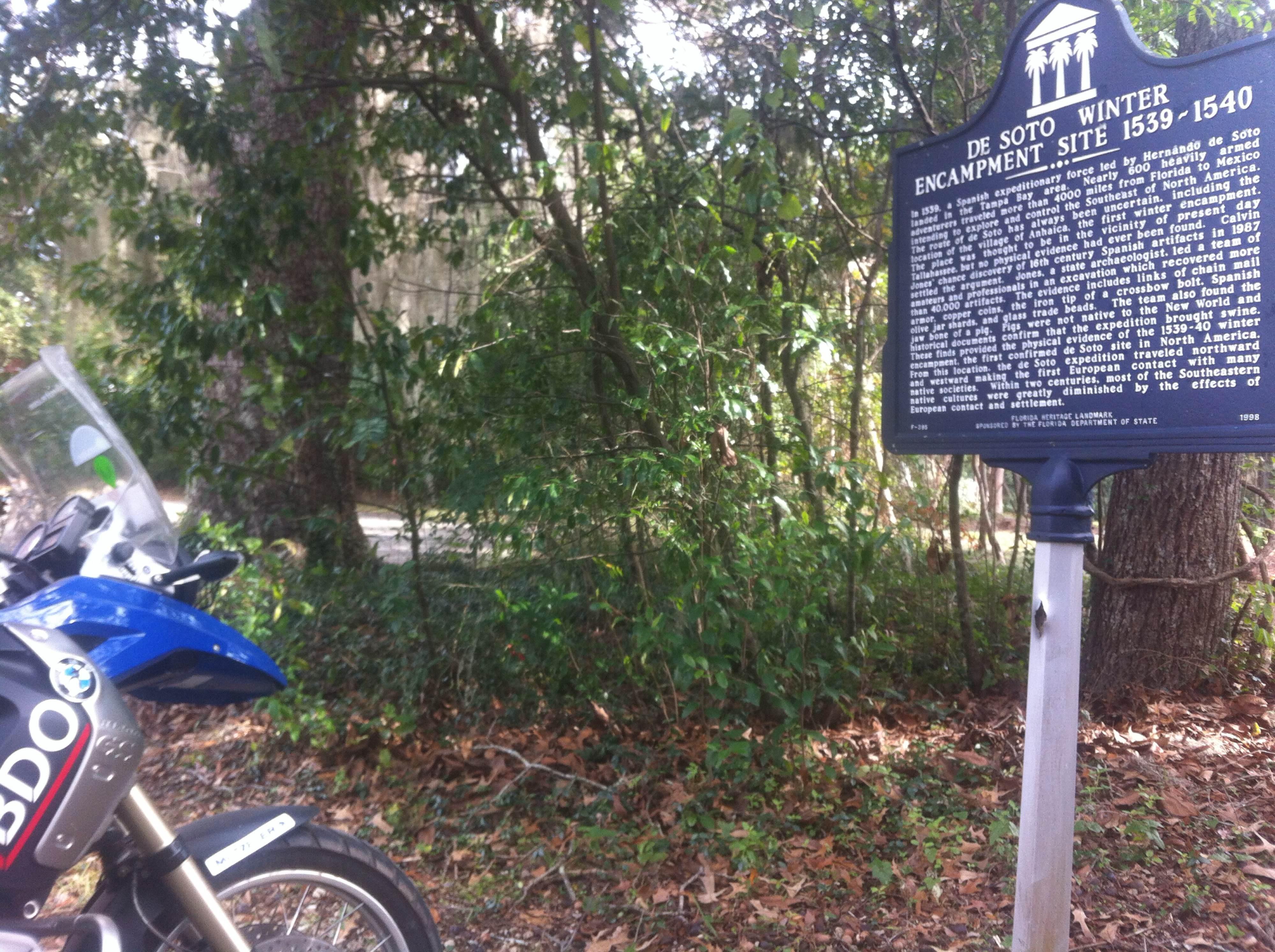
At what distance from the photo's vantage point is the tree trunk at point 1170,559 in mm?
5086

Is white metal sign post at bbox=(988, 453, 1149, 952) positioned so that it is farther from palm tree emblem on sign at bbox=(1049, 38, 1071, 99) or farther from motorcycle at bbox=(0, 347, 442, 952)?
motorcycle at bbox=(0, 347, 442, 952)

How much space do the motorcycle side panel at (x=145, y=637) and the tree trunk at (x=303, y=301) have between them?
2811 mm

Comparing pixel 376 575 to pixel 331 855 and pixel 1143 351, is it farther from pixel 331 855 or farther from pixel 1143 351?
pixel 1143 351

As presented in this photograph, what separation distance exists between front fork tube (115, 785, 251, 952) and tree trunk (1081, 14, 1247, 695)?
453 centimetres

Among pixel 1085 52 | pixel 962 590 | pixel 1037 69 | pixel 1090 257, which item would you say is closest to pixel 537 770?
pixel 962 590

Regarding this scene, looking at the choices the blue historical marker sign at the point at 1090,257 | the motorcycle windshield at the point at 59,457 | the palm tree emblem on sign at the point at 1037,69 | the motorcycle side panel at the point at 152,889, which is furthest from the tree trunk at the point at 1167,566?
the motorcycle windshield at the point at 59,457

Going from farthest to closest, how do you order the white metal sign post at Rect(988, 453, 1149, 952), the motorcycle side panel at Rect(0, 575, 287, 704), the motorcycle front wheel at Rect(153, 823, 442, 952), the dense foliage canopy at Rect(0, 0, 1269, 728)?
1. the dense foliage canopy at Rect(0, 0, 1269, 728)
2. the white metal sign post at Rect(988, 453, 1149, 952)
3. the motorcycle front wheel at Rect(153, 823, 442, 952)
4. the motorcycle side panel at Rect(0, 575, 287, 704)

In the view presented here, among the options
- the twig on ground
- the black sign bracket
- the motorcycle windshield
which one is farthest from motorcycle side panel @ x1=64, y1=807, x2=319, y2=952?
the twig on ground

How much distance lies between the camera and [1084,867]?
380 cm

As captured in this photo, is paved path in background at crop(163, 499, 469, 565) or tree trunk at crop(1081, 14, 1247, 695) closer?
tree trunk at crop(1081, 14, 1247, 695)

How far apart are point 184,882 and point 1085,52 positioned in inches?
129

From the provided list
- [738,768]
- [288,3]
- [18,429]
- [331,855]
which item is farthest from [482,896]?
[288,3]

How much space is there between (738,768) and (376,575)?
279 cm

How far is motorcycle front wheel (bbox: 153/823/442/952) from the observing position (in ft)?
8.22
